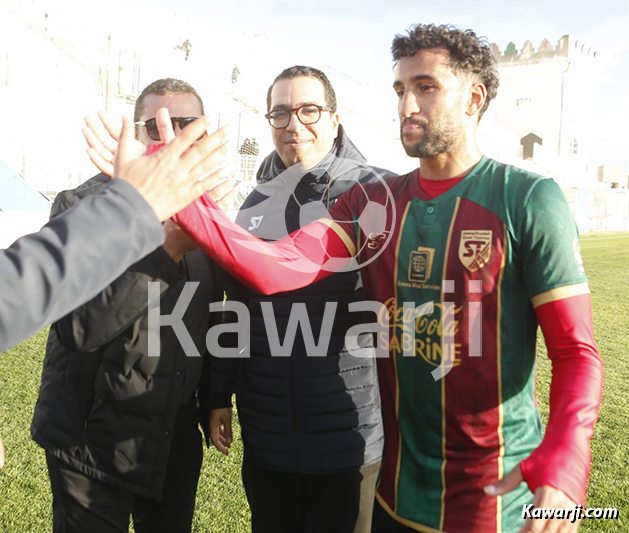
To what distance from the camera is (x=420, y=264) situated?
1995mm

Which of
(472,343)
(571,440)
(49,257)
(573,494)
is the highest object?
(49,257)

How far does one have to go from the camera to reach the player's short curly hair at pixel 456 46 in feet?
6.74

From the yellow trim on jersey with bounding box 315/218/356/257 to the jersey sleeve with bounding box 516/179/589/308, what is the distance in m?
0.67

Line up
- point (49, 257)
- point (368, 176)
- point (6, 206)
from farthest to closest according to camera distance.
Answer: point (6, 206) < point (368, 176) < point (49, 257)

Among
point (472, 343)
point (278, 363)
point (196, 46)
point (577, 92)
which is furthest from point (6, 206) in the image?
point (577, 92)

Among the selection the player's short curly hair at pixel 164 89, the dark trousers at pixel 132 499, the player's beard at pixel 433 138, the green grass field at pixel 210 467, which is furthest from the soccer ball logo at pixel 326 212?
the green grass field at pixel 210 467

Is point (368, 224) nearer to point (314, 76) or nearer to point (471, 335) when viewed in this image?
point (471, 335)

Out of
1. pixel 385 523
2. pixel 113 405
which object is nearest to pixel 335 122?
pixel 113 405

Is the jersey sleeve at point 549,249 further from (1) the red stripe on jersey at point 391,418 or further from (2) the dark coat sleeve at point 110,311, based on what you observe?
(2) the dark coat sleeve at point 110,311

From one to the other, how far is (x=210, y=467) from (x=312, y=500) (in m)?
1.92

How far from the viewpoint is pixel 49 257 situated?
123cm

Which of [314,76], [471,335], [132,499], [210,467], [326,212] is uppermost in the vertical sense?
[314,76]

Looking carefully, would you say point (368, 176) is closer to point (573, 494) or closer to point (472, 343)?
point (472, 343)

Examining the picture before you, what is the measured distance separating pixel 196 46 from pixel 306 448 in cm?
3140
